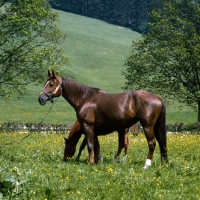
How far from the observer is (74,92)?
43.2 ft

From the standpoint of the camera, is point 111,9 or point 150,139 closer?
point 150,139

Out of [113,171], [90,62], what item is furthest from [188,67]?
[90,62]

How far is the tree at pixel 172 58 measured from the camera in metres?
41.3

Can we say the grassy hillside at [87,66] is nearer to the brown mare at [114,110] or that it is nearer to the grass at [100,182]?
the brown mare at [114,110]

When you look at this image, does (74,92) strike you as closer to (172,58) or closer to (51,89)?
(51,89)

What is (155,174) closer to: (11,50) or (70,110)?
(11,50)

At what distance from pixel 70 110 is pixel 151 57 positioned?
31.0m

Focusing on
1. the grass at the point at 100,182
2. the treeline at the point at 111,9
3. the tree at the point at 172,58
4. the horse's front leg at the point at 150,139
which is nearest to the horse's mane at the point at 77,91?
the horse's front leg at the point at 150,139

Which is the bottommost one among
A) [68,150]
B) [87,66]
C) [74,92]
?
[87,66]

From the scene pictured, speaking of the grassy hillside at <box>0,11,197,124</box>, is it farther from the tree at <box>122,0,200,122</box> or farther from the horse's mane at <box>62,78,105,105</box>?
the horse's mane at <box>62,78,105,105</box>

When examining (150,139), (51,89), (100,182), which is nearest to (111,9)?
(51,89)

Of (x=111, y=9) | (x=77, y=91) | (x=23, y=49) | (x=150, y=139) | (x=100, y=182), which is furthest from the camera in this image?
(x=111, y=9)

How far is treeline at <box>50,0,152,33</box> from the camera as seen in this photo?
160m

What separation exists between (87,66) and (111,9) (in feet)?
198
